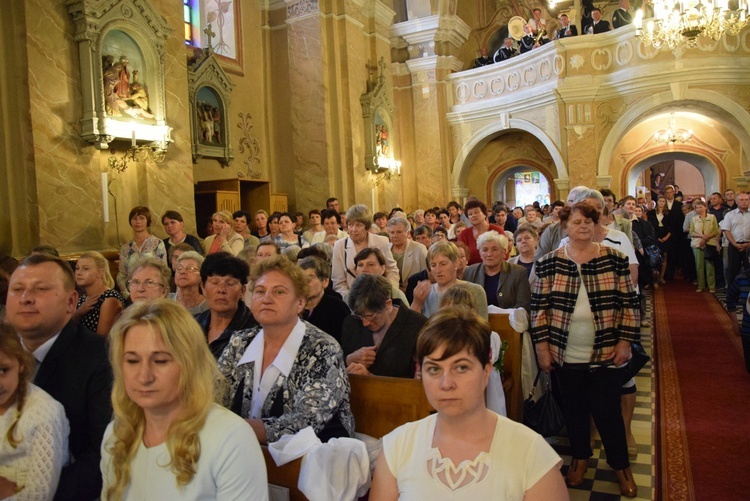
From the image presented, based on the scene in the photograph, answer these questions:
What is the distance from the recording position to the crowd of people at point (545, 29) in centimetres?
1500

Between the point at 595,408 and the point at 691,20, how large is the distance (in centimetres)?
1004

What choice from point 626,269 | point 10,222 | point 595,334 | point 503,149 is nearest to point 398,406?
point 595,334

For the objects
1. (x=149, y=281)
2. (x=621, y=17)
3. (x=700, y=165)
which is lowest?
(x=149, y=281)

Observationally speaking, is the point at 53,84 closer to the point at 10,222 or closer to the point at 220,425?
the point at 10,222

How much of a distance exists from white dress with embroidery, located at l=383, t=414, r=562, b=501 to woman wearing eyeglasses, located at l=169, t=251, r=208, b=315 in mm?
2474

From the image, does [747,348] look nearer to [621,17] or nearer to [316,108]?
[316,108]

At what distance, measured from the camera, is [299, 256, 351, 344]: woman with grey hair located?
4.08 metres

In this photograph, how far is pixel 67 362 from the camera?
2.32m

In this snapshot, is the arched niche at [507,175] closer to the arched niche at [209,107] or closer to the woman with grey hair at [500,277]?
the arched niche at [209,107]

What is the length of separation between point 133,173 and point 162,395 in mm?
7338

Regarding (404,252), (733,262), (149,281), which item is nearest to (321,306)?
(149,281)

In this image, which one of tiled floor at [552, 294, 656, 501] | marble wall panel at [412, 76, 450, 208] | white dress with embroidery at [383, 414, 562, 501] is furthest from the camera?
marble wall panel at [412, 76, 450, 208]

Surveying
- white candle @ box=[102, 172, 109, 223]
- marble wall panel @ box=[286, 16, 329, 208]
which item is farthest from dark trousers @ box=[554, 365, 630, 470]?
marble wall panel @ box=[286, 16, 329, 208]

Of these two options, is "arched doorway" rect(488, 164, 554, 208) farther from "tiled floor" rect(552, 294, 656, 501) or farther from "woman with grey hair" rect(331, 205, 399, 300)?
"tiled floor" rect(552, 294, 656, 501)
